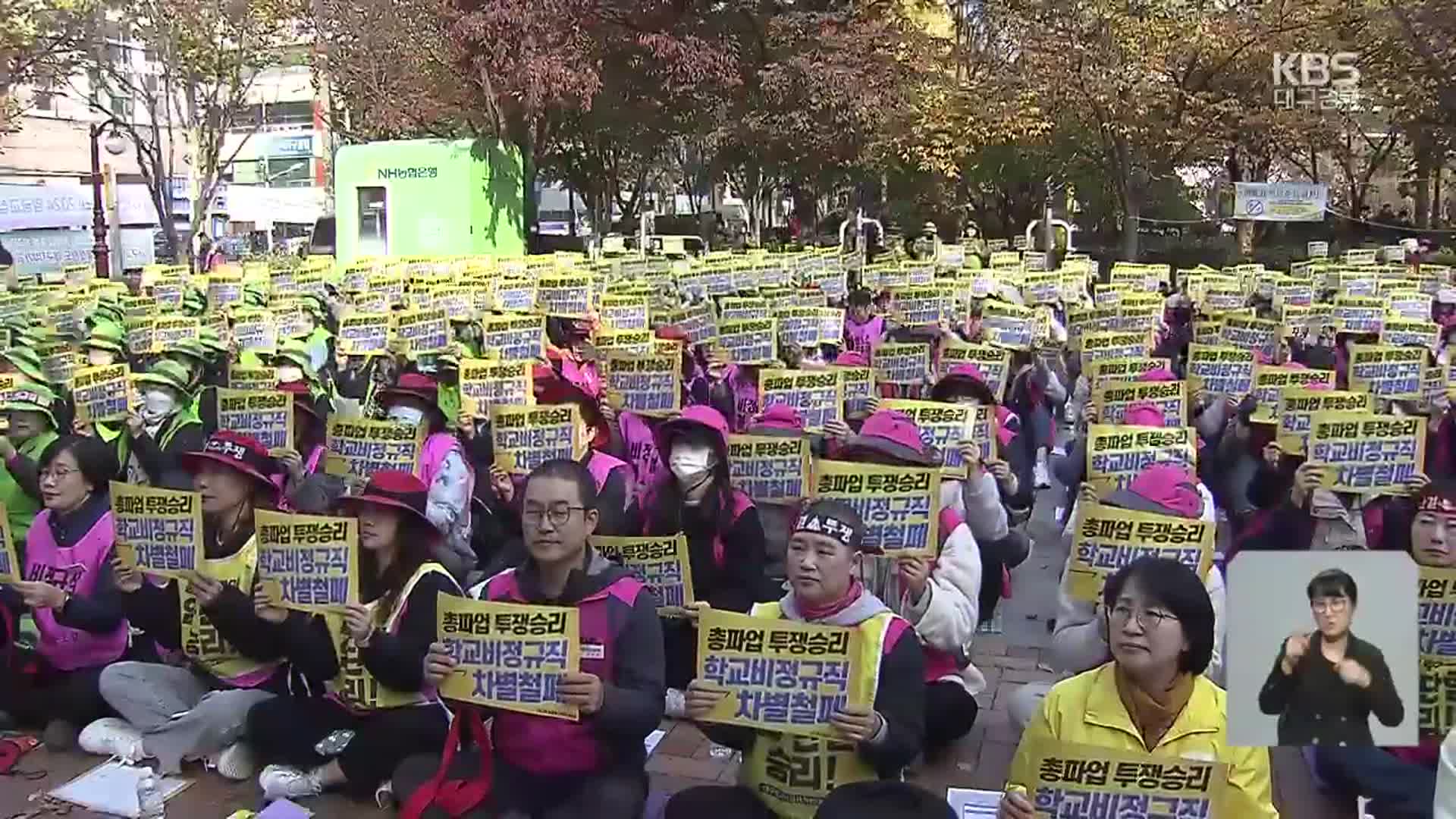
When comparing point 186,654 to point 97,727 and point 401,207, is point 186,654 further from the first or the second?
point 401,207

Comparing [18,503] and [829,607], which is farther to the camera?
[18,503]

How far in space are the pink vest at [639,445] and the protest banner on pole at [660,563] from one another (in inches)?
80.9

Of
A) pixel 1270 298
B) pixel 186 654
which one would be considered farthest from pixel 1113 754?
pixel 1270 298

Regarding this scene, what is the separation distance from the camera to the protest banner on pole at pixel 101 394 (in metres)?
8.12

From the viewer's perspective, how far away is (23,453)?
7.06 meters

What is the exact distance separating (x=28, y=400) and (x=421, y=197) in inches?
800

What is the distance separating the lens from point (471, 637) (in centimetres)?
411

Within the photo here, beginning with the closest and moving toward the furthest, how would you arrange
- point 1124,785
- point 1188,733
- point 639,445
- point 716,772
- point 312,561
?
point 1124,785, point 1188,733, point 312,561, point 716,772, point 639,445

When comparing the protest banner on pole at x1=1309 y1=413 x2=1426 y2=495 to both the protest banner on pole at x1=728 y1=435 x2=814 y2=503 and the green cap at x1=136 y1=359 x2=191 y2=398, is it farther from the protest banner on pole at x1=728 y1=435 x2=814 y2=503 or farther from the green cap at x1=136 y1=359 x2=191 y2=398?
the green cap at x1=136 y1=359 x2=191 y2=398

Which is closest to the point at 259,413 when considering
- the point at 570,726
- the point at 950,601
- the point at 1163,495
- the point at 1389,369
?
the point at 570,726

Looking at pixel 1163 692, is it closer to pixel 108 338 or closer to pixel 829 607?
pixel 829 607

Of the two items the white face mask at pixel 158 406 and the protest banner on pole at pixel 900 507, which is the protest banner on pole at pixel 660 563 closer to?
the protest banner on pole at pixel 900 507

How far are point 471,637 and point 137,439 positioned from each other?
453cm

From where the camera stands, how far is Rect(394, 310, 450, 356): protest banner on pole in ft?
36.1
